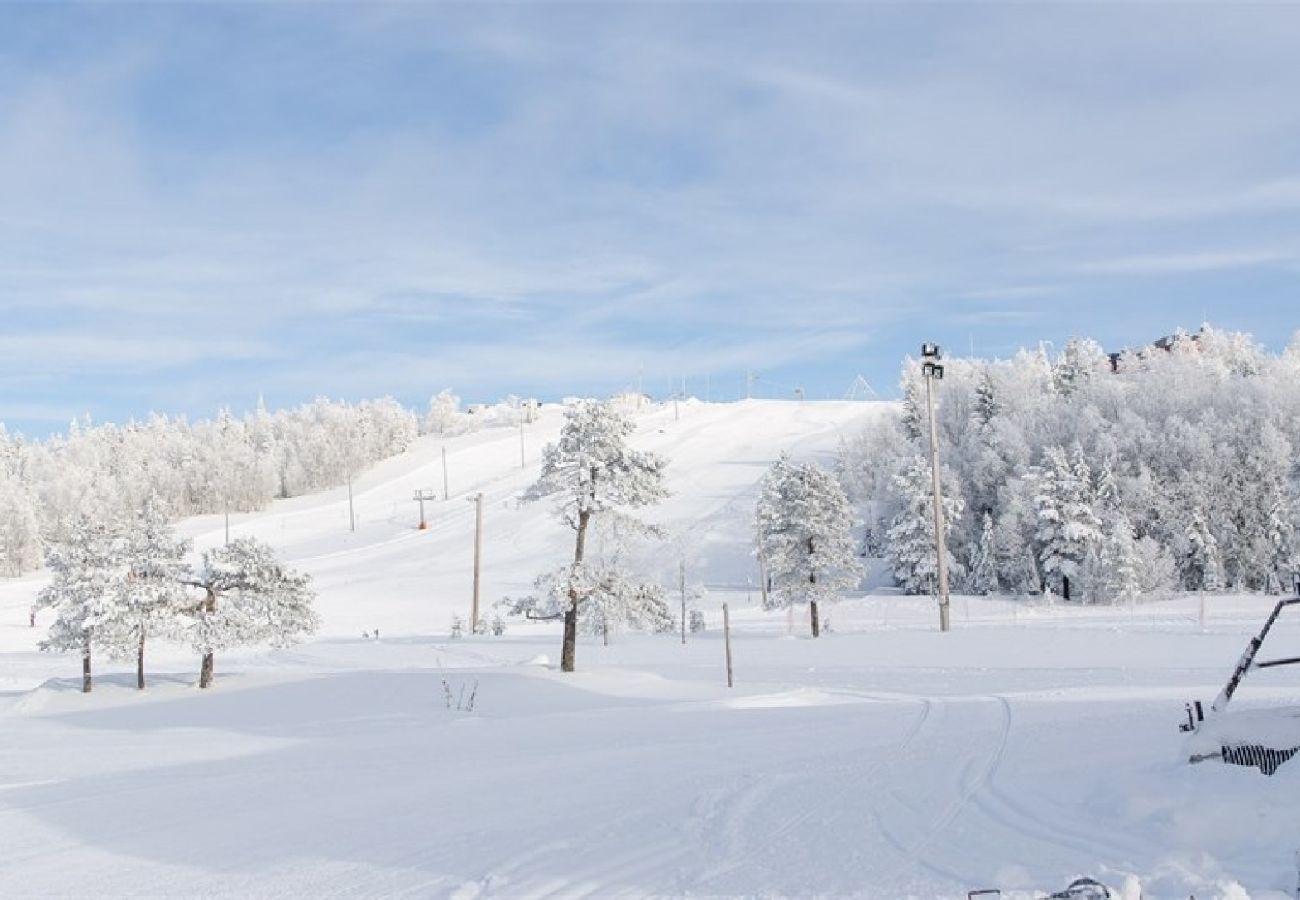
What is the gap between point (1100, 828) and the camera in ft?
28.7

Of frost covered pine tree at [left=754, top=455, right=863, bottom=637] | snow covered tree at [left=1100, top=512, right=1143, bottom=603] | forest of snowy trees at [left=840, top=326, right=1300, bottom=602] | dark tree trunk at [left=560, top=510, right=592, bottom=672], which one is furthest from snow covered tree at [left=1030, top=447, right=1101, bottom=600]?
dark tree trunk at [left=560, top=510, right=592, bottom=672]

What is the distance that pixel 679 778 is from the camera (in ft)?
40.7

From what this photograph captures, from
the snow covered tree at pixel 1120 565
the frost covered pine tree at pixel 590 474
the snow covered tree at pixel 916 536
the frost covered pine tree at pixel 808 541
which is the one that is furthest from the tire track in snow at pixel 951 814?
the snow covered tree at pixel 916 536

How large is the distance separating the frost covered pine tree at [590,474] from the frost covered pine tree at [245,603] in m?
11.3

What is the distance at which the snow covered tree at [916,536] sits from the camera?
6762cm

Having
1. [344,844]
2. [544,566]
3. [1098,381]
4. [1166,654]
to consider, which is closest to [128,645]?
[344,844]

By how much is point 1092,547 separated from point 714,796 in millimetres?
57419

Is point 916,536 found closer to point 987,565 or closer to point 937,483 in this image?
point 987,565

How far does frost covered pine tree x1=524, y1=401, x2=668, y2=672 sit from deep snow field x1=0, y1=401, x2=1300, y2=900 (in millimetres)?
2640

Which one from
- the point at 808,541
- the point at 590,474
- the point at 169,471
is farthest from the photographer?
the point at 169,471

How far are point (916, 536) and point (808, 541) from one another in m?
23.4

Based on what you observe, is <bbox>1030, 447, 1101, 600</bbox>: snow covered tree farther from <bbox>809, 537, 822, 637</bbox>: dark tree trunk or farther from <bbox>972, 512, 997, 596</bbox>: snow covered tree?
<bbox>809, 537, 822, 637</bbox>: dark tree trunk

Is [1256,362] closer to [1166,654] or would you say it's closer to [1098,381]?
[1098,381]

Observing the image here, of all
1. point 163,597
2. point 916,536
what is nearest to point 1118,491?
point 916,536
